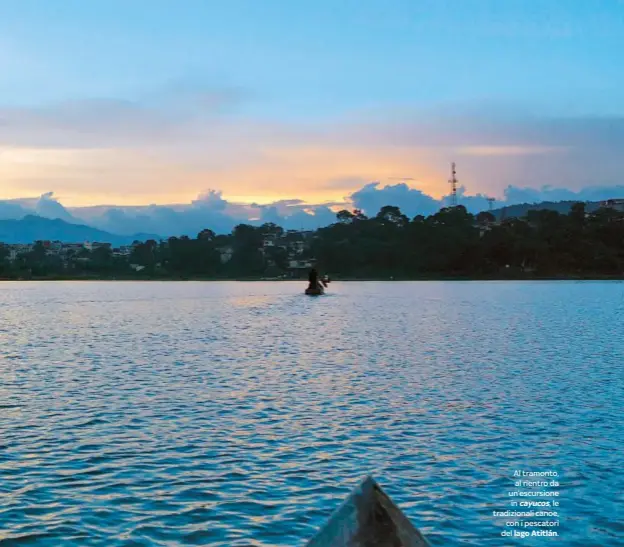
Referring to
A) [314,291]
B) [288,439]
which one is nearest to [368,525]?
[288,439]

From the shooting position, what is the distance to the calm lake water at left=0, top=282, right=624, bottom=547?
478 inches

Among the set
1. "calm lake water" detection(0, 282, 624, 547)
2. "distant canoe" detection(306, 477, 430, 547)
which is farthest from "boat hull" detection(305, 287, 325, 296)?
"distant canoe" detection(306, 477, 430, 547)

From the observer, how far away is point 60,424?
1947 centimetres

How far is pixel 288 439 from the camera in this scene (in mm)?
17703

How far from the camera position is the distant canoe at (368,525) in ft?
18.3

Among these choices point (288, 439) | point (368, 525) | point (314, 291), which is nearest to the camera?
point (368, 525)

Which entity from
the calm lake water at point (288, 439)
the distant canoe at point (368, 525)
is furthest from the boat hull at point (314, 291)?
the distant canoe at point (368, 525)

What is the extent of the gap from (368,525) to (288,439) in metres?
12.3

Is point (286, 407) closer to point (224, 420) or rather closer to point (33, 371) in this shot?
point (224, 420)

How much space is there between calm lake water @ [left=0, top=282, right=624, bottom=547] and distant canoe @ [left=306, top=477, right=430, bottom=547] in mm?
5843

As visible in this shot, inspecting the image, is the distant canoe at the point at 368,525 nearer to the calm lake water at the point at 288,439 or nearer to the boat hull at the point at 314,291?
the calm lake water at the point at 288,439

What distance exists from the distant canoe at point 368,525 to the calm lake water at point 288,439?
5.84m

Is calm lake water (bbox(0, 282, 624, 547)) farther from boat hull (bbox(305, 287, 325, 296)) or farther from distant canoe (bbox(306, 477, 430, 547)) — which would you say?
boat hull (bbox(305, 287, 325, 296))

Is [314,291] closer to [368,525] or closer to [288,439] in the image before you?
[288,439]
